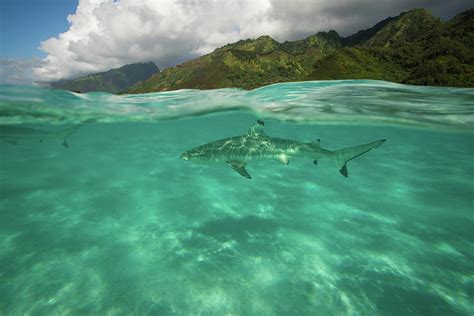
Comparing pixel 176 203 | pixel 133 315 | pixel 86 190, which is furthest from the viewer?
pixel 86 190

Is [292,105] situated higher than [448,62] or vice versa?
[448,62]

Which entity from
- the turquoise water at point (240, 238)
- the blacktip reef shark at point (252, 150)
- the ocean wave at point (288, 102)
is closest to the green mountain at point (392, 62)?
the ocean wave at point (288, 102)

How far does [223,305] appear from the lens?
16.0 ft

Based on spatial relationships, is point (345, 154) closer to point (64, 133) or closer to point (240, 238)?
point (240, 238)

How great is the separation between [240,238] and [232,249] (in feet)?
2.08

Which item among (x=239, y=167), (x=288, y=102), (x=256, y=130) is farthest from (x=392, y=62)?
(x=239, y=167)

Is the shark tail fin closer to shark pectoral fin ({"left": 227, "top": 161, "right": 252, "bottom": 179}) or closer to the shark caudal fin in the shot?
shark pectoral fin ({"left": 227, "top": 161, "right": 252, "bottom": 179})

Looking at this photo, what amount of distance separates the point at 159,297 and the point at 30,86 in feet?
45.3

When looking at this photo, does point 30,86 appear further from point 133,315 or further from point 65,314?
point 133,315

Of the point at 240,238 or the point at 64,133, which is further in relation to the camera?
the point at 64,133

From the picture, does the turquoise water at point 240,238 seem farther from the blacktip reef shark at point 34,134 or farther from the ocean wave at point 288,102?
the blacktip reef shark at point 34,134

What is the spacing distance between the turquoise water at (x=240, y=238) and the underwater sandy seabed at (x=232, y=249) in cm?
4

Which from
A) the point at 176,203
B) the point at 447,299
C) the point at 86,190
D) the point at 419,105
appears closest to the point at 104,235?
the point at 176,203

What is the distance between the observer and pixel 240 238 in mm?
7250
